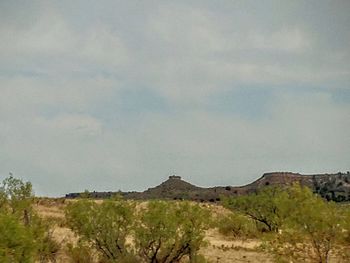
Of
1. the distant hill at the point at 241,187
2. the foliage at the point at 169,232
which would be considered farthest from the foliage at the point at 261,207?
the distant hill at the point at 241,187

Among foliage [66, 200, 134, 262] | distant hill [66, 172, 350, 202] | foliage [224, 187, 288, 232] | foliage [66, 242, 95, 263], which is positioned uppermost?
distant hill [66, 172, 350, 202]

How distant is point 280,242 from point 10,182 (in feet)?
40.8

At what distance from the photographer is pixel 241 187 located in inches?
4395

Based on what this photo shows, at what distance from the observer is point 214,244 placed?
150 feet

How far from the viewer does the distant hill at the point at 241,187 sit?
93938mm

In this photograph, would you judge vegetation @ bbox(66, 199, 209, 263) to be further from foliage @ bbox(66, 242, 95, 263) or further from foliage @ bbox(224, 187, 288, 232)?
foliage @ bbox(224, 187, 288, 232)

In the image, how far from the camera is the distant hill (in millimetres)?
93938

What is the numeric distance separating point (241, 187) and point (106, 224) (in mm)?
82846

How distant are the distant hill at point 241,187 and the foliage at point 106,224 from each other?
60007 millimetres

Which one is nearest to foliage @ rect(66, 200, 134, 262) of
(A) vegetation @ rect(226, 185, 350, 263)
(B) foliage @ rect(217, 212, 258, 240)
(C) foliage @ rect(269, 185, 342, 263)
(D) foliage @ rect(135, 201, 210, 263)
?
(D) foliage @ rect(135, 201, 210, 263)

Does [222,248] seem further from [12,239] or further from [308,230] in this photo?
[12,239]

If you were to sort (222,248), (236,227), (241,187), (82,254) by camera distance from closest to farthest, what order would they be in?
(82,254) < (222,248) < (236,227) < (241,187)

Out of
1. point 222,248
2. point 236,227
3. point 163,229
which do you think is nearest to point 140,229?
point 163,229

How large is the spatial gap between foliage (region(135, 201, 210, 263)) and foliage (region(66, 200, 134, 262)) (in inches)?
34.3
